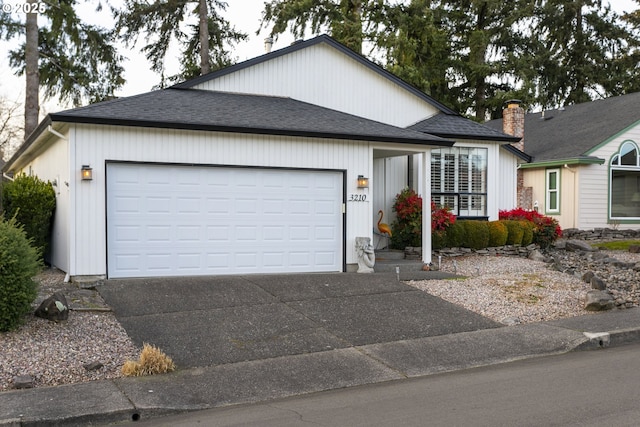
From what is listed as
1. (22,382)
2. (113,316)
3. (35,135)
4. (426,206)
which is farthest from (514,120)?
(22,382)

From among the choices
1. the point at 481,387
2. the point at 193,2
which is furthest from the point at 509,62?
the point at 481,387

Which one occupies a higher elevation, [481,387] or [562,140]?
[562,140]

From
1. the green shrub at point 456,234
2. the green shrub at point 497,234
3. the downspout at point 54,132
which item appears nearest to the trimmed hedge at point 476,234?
the green shrub at point 456,234

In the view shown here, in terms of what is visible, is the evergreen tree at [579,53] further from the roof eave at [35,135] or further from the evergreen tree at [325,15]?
the roof eave at [35,135]

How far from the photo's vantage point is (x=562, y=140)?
23.2 metres

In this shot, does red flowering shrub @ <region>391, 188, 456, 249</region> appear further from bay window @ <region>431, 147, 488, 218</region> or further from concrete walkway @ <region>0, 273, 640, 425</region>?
concrete walkway @ <region>0, 273, 640, 425</region>

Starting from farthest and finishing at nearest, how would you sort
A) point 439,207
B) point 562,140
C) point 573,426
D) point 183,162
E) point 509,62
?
point 509,62, point 562,140, point 439,207, point 183,162, point 573,426

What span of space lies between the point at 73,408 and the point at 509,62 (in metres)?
31.0

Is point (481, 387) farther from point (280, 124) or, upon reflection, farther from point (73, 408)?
point (280, 124)

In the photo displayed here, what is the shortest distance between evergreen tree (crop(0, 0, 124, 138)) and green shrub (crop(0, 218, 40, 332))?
15.4m

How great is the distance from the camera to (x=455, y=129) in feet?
53.3

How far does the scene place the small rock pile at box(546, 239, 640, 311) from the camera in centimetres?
1042

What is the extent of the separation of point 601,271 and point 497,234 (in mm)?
2804

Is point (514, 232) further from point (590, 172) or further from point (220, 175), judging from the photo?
point (220, 175)
